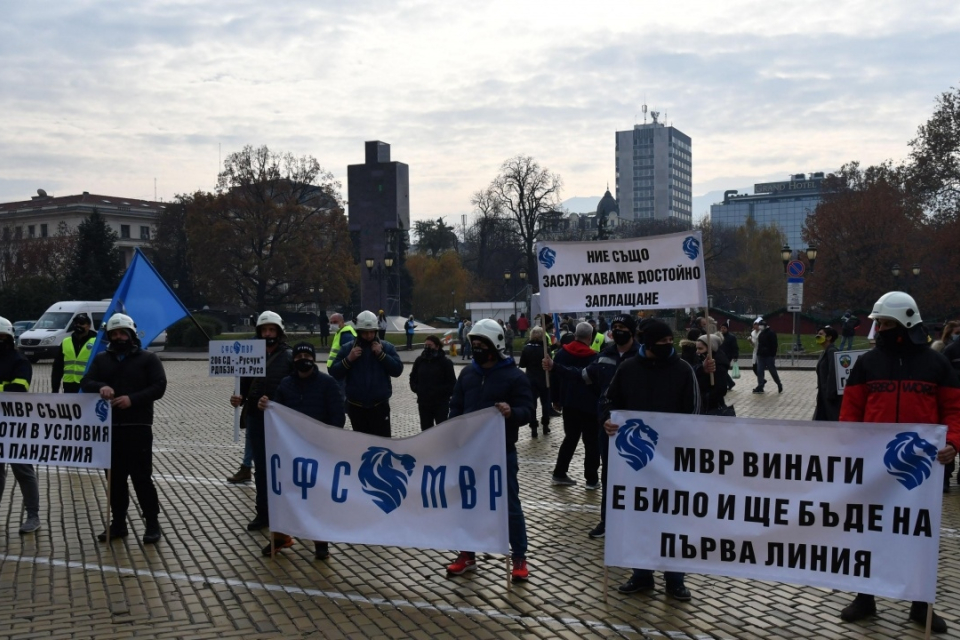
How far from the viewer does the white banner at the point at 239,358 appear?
919 centimetres

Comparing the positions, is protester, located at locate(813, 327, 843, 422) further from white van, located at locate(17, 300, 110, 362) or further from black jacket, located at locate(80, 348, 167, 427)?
white van, located at locate(17, 300, 110, 362)

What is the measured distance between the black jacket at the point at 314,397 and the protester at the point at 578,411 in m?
3.11

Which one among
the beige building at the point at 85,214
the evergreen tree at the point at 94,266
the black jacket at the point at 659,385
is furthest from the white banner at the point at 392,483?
the beige building at the point at 85,214

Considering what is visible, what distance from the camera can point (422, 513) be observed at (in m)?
6.61

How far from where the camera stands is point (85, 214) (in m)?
112

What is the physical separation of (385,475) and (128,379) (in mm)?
2630

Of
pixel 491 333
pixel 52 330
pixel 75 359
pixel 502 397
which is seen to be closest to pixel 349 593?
pixel 502 397

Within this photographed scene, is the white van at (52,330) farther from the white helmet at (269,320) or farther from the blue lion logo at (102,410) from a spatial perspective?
the blue lion logo at (102,410)

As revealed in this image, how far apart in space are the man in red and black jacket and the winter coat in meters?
4.55

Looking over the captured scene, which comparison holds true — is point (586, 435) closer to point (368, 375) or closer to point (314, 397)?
point (368, 375)

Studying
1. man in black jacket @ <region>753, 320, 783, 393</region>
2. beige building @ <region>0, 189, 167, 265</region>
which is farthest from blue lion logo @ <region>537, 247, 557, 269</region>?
beige building @ <region>0, 189, 167, 265</region>

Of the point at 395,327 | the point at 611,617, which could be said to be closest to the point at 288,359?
the point at 611,617

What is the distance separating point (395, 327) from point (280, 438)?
201 ft

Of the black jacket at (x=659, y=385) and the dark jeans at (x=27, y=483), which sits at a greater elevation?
the black jacket at (x=659, y=385)
